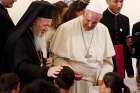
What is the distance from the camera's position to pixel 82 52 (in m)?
4.22

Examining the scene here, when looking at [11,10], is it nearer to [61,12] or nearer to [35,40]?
[61,12]

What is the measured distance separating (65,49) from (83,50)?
0.20 meters

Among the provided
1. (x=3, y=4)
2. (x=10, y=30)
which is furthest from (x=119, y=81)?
(x=3, y=4)

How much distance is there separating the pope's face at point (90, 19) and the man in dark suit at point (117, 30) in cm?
123

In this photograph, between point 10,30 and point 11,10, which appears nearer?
point 10,30

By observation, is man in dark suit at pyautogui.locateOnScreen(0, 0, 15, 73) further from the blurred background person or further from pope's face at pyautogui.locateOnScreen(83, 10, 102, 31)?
the blurred background person

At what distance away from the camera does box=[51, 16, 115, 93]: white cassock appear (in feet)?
13.8

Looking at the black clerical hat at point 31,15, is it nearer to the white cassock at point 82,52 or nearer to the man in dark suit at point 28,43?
the man in dark suit at point 28,43

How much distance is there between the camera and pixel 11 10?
6559 millimetres

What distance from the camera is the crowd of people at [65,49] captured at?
3.46m

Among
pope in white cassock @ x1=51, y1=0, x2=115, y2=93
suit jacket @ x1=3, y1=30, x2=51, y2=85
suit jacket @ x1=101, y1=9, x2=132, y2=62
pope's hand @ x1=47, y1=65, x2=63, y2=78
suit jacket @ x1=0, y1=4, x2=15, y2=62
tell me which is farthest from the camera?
suit jacket @ x1=101, y1=9, x2=132, y2=62

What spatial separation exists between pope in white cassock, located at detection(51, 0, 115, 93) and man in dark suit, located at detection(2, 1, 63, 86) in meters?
0.52

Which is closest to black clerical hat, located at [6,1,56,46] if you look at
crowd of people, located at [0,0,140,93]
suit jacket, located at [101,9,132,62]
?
crowd of people, located at [0,0,140,93]

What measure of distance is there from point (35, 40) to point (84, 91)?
3.02 ft
